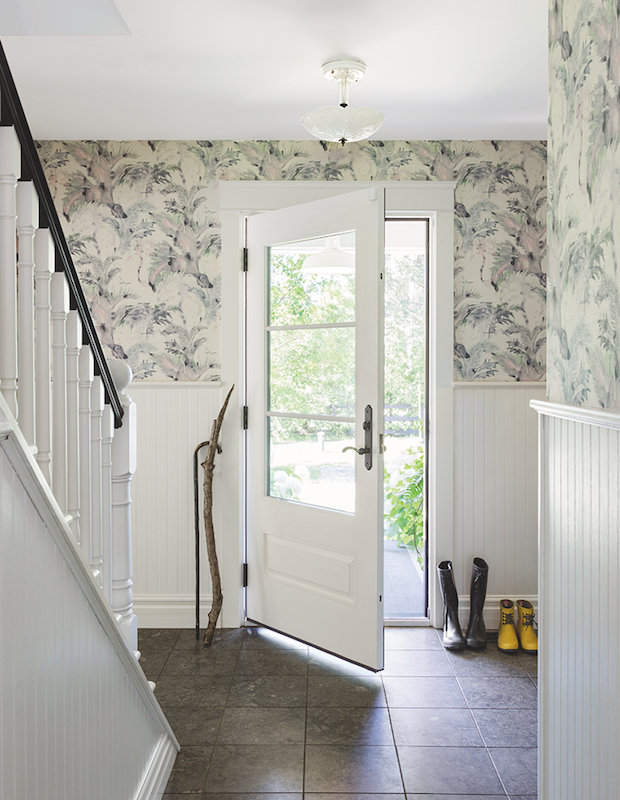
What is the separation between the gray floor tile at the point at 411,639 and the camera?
3090 mm

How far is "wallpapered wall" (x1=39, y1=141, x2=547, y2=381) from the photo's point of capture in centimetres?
323

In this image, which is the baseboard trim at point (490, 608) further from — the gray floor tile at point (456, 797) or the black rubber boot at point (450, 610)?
the gray floor tile at point (456, 797)

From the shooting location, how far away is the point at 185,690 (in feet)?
8.62

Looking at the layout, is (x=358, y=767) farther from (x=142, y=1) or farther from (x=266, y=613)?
(x=142, y=1)

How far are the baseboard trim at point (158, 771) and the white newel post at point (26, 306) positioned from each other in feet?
3.86

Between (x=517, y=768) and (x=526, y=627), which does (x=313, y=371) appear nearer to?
(x=526, y=627)

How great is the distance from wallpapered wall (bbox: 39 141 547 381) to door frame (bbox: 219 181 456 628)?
0.06 meters

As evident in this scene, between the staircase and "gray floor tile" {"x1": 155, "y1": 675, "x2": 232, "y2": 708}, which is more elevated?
the staircase

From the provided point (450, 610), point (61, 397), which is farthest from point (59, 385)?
point (450, 610)

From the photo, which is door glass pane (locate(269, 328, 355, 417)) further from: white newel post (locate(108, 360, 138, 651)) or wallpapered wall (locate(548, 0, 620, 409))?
wallpapered wall (locate(548, 0, 620, 409))

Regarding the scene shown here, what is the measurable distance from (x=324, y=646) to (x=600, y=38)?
254 centimetres

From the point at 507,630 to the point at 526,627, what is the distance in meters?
0.09

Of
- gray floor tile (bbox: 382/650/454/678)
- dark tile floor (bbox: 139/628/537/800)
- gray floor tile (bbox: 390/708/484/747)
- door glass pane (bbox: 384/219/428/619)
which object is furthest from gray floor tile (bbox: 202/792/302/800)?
door glass pane (bbox: 384/219/428/619)

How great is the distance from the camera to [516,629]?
3.13m
